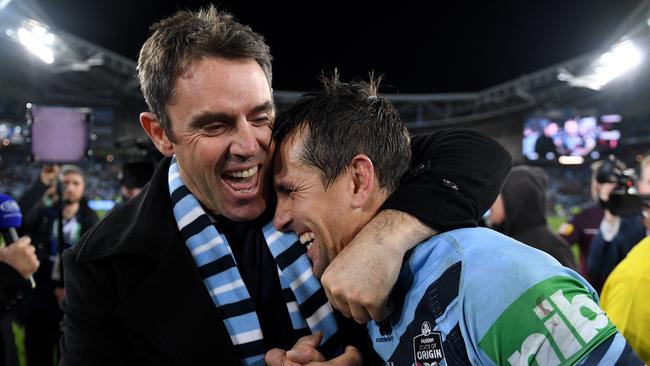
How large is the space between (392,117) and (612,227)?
3.47 meters

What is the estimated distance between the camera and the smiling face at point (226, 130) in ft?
4.81

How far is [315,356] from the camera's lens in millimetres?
1277

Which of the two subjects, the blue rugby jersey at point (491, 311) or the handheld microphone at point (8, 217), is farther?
the handheld microphone at point (8, 217)

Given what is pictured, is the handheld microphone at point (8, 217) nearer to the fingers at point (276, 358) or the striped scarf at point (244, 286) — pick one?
the striped scarf at point (244, 286)

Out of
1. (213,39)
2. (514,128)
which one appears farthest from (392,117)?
(514,128)

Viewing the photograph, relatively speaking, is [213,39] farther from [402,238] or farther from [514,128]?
[514,128]

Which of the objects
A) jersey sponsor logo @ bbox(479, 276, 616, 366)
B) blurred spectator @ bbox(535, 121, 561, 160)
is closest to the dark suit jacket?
jersey sponsor logo @ bbox(479, 276, 616, 366)

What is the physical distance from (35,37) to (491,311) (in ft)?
54.7

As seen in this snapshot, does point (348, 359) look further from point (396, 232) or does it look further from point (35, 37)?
point (35, 37)

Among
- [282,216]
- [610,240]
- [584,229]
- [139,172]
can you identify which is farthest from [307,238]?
[584,229]

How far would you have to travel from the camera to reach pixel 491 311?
104 centimetres

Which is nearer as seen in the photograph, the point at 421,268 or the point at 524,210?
the point at 421,268

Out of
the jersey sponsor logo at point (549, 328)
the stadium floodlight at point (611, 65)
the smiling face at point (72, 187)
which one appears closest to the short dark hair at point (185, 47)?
the jersey sponsor logo at point (549, 328)

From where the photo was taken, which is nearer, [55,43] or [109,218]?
[109,218]
